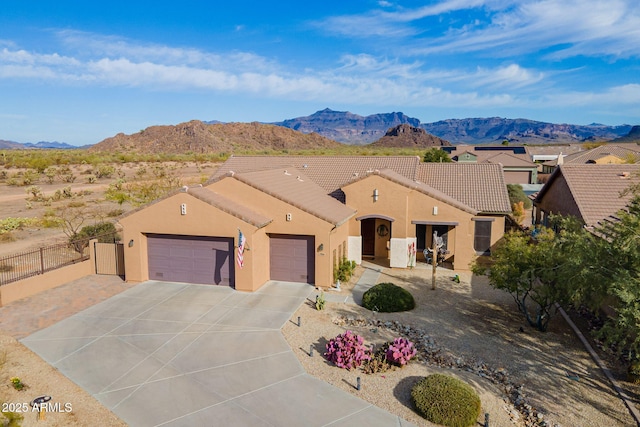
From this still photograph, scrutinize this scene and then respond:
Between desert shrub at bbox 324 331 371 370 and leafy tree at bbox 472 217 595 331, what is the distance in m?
6.03

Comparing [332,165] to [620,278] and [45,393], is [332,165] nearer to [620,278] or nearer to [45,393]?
[620,278]

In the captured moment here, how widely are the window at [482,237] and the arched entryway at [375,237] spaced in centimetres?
493

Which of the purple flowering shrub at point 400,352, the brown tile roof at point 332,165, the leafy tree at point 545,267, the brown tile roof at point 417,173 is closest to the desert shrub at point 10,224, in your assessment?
the brown tile roof at point 332,165

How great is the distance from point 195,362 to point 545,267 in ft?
38.3

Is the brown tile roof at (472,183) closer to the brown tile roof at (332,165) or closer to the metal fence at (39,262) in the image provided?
the brown tile roof at (332,165)

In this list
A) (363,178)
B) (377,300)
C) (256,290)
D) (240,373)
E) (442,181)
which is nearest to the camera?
(240,373)

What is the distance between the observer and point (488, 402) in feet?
35.1

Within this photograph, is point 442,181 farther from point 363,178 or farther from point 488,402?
point 488,402

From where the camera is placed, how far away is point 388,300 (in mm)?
16766

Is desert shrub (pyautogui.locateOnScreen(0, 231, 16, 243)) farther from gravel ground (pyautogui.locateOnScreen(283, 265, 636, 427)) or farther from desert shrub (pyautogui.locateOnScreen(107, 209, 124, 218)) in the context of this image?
gravel ground (pyautogui.locateOnScreen(283, 265, 636, 427))

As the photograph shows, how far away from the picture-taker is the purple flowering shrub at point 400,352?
1230 centimetres

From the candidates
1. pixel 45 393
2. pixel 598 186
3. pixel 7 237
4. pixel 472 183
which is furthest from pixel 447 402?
pixel 7 237

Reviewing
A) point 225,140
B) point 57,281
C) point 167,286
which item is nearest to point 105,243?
point 57,281

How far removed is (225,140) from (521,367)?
156854 mm
